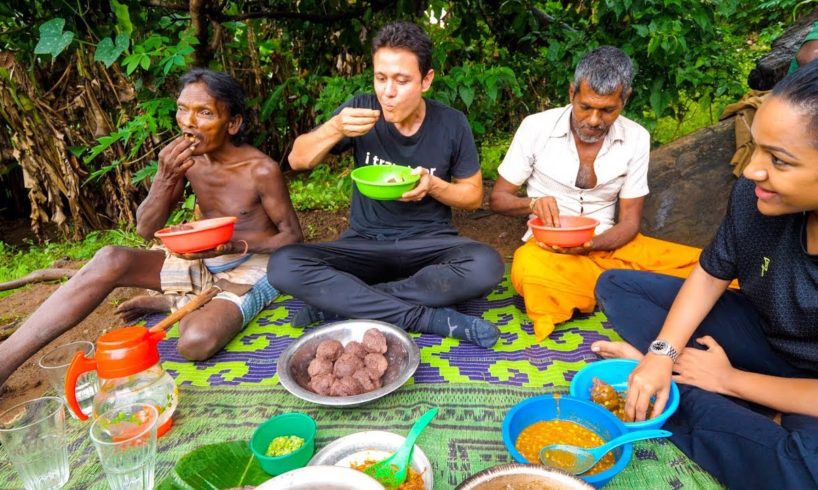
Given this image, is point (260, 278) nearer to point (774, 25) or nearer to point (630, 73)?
point (630, 73)

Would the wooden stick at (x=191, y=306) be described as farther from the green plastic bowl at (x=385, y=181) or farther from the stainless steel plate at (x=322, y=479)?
the stainless steel plate at (x=322, y=479)

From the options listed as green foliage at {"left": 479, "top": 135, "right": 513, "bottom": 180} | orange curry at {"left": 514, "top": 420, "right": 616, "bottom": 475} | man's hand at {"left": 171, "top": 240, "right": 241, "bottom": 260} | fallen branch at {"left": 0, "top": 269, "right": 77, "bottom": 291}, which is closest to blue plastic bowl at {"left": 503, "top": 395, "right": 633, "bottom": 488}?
orange curry at {"left": 514, "top": 420, "right": 616, "bottom": 475}

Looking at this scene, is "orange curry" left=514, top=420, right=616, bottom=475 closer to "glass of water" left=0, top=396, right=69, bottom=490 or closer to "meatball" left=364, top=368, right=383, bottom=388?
"meatball" left=364, top=368, right=383, bottom=388

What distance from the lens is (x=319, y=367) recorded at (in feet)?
6.88

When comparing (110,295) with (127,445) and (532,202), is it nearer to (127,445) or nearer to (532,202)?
(127,445)

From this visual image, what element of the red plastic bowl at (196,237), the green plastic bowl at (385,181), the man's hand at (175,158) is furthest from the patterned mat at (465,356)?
the man's hand at (175,158)

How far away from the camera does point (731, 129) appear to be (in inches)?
143

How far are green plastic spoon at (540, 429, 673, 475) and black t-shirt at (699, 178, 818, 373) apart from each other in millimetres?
714

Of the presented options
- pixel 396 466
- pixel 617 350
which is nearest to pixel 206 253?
pixel 396 466

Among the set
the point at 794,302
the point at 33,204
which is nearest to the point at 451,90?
the point at 794,302

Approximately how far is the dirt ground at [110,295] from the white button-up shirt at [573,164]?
2.95 feet

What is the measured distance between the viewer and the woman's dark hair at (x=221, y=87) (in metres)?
2.77

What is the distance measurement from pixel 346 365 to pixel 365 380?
113mm

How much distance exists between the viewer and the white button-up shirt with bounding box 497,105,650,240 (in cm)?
300
